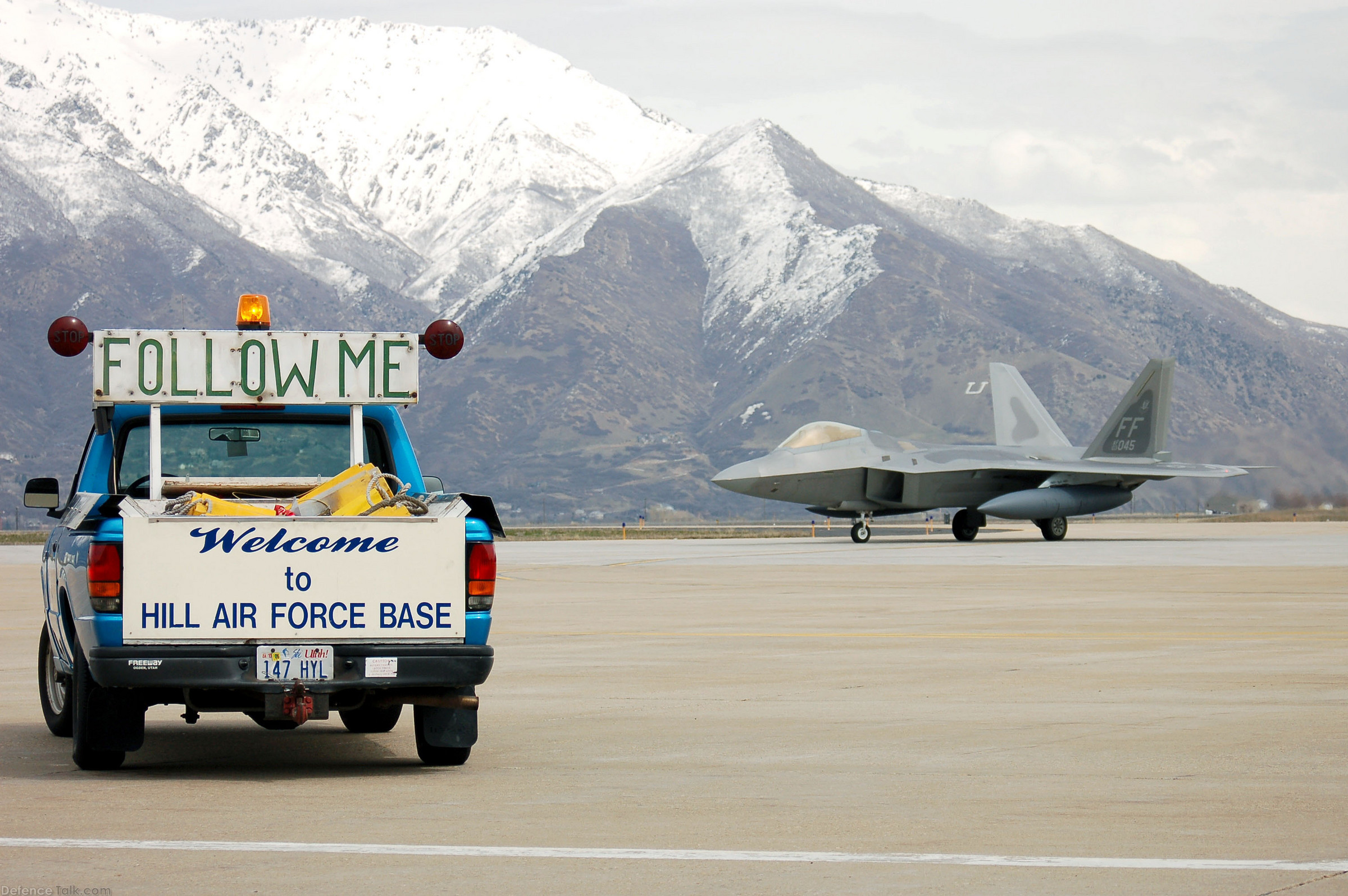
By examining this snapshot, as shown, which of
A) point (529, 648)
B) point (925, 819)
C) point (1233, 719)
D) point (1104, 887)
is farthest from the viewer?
point (529, 648)

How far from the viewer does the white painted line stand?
616 cm

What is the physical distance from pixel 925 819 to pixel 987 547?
116 feet

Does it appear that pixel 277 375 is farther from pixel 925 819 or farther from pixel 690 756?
pixel 925 819

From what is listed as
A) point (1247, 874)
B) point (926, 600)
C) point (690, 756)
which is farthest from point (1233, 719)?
point (926, 600)

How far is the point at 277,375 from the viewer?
947 cm

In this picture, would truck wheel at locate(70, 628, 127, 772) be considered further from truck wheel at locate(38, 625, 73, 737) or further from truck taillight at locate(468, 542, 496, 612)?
truck taillight at locate(468, 542, 496, 612)

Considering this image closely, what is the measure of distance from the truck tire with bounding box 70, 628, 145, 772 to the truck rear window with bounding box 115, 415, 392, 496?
1589 millimetres

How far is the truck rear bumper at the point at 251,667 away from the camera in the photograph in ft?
26.6

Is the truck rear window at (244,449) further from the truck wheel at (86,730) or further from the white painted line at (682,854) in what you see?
the white painted line at (682,854)

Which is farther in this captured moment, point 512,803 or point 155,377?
point 155,377

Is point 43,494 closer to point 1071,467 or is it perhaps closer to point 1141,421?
point 1071,467

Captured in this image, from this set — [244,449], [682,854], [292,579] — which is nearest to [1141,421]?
[244,449]

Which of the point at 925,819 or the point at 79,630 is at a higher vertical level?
the point at 79,630

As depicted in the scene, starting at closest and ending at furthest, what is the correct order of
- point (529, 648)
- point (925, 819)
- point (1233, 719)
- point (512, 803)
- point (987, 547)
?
point (925, 819), point (512, 803), point (1233, 719), point (529, 648), point (987, 547)
